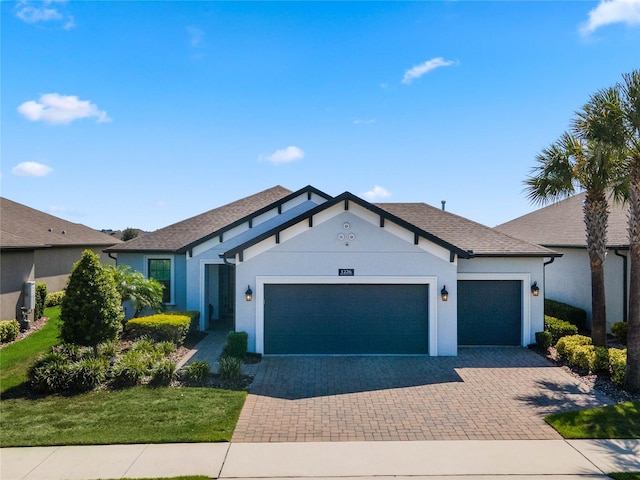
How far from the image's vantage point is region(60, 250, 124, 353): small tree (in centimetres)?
1146

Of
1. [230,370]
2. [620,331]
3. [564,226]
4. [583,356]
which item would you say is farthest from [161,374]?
[564,226]

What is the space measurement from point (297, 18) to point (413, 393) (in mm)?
11902

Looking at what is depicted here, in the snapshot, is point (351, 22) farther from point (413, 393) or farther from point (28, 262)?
point (28, 262)

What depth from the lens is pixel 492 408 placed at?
9.16 meters

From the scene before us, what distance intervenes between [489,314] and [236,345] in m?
8.76

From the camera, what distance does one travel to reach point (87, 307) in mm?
11461

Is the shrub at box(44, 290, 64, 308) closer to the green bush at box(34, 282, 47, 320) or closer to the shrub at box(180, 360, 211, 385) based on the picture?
the green bush at box(34, 282, 47, 320)

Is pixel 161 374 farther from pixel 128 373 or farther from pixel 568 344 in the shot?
pixel 568 344

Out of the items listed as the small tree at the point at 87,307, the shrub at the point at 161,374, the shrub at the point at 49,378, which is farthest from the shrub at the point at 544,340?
→ the shrub at the point at 49,378

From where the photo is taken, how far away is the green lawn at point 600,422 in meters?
7.87

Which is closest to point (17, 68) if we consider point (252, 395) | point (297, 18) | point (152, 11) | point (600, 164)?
point (152, 11)

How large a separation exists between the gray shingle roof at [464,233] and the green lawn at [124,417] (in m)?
9.54

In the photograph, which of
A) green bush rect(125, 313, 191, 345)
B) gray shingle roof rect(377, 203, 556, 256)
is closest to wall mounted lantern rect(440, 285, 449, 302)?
gray shingle roof rect(377, 203, 556, 256)

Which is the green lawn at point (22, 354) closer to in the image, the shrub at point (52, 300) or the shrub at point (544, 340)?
the shrub at point (52, 300)
